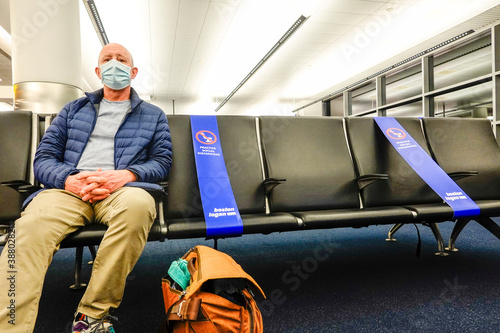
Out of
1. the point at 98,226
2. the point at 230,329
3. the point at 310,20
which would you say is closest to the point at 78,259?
the point at 98,226

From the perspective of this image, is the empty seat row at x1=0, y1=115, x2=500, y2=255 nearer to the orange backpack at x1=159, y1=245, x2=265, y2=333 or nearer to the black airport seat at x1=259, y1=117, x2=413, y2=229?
the black airport seat at x1=259, y1=117, x2=413, y2=229

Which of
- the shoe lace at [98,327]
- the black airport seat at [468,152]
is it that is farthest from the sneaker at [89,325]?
the black airport seat at [468,152]

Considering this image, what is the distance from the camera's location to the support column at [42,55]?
2.85 meters

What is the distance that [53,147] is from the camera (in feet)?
4.60

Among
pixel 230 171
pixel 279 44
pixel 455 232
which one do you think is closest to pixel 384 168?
pixel 455 232

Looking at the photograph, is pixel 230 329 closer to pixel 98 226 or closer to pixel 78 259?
pixel 98 226

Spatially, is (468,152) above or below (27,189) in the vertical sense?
above

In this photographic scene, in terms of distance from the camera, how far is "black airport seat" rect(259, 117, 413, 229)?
170 centimetres

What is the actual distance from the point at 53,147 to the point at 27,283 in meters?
0.71

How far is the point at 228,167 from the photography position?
66.5 inches

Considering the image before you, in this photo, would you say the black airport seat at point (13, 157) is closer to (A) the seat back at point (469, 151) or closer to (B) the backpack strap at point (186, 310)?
(B) the backpack strap at point (186, 310)

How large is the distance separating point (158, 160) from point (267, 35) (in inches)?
208

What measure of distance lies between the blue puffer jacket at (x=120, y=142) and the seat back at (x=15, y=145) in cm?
27

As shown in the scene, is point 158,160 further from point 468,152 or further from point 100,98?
point 468,152
